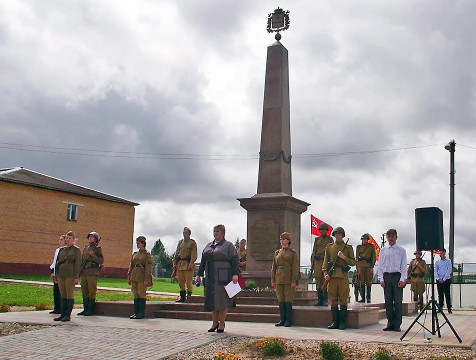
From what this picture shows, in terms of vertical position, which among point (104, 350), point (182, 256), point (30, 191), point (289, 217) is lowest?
point (104, 350)

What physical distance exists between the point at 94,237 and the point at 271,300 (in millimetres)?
4350

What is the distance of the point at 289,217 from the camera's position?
1562 cm

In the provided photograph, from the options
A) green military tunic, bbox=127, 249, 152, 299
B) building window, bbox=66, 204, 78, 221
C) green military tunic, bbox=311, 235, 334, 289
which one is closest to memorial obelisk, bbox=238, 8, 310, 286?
green military tunic, bbox=311, 235, 334, 289

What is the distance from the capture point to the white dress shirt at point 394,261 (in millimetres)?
10539

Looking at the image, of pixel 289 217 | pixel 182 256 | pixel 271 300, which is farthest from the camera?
pixel 289 217

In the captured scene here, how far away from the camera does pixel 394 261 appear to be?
34.8ft

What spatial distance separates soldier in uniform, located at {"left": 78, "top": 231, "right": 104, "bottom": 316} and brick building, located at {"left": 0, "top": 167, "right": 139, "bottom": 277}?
88.8 feet

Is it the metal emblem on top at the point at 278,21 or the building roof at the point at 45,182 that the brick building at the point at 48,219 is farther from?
the metal emblem on top at the point at 278,21

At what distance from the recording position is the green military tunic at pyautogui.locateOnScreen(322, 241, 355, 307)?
1055 cm

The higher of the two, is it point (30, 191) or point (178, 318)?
point (30, 191)

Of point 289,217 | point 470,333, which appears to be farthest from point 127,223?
point 470,333

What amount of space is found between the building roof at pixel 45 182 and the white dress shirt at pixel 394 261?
31918 mm

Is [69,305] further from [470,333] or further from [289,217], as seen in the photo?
[470,333]

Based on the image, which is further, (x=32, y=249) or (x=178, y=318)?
(x=32, y=249)
